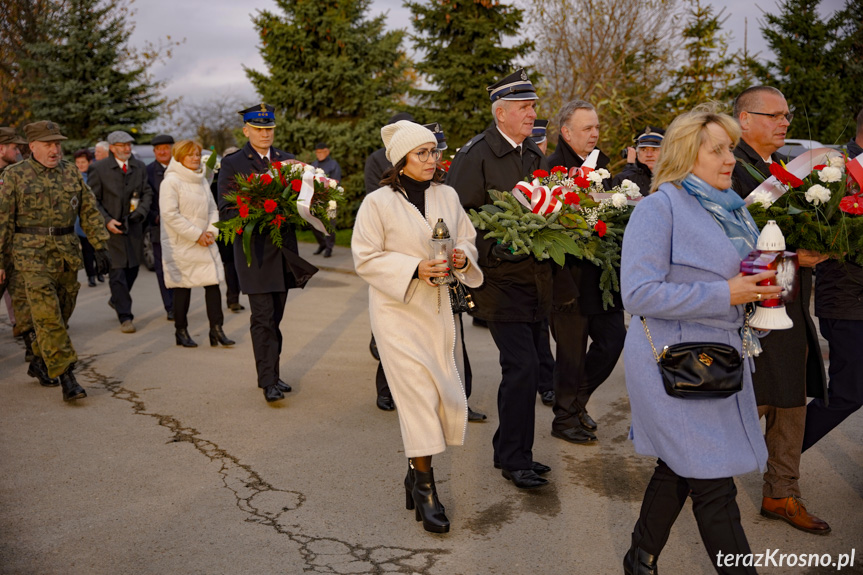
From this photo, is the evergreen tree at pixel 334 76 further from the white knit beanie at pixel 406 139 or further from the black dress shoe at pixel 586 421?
the white knit beanie at pixel 406 139

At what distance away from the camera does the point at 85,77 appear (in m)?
28.7

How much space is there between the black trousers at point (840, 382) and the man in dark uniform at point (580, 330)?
1.63 metres

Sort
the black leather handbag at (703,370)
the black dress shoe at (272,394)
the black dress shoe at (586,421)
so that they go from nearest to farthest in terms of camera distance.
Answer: the black leather handbag at (703,370)
the black dress shoe at (586,421)
the black dress shoe at (272,394)

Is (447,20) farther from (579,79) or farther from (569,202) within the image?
(569,202)

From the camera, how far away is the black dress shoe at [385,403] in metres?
7.35

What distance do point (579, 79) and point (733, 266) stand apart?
53.7 feet

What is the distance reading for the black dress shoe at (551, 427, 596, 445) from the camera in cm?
644

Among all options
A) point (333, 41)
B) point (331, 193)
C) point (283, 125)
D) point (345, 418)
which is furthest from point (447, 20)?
point (345, 418)

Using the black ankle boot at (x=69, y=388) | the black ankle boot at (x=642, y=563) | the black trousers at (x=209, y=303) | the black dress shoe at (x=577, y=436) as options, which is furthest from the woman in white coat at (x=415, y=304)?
the black trousers at (x=209, y=303)

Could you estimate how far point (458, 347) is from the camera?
17.4 ft

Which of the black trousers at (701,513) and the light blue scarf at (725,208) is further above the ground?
the light blue scarf at (725,208)

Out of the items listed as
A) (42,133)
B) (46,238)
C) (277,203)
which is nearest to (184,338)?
(46,238)

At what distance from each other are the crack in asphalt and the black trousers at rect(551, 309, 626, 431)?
7.20 feet

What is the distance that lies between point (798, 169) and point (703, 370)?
1.84 m
